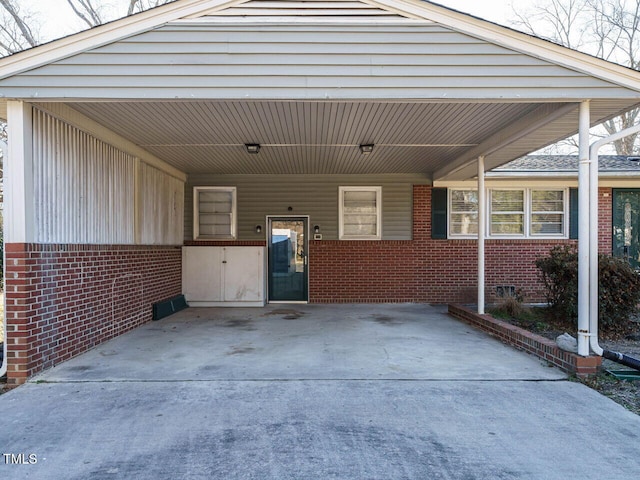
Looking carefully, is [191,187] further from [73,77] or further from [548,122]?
[548,122]

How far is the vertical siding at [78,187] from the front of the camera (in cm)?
479

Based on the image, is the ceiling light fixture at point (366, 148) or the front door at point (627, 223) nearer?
the ceiling light fixture at point (366, 148)

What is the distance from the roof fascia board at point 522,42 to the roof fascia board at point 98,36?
6.79ft

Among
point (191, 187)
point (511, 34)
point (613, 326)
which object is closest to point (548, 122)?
point (511, 34)

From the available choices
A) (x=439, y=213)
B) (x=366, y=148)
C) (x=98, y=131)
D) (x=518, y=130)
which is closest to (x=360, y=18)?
(x=518, y=130)

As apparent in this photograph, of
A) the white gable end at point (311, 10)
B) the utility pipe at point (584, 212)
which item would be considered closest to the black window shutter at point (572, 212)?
the utility pipe at point (584, 212)

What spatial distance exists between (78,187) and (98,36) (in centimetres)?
194

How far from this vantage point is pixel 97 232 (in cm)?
601

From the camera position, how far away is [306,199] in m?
9.91

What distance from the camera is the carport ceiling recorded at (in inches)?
207

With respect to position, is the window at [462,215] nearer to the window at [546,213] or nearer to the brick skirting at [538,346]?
the window at [546,213]

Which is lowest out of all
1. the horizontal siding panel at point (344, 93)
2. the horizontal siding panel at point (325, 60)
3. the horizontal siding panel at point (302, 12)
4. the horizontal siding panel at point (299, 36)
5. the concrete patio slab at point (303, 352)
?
the concrete patio slab at point (303, 352)

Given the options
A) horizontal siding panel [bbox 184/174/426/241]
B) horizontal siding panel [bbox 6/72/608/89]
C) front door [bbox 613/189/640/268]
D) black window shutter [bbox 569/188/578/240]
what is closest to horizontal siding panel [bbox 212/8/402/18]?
horizontal siding panel [bbox 6/72/608/89]

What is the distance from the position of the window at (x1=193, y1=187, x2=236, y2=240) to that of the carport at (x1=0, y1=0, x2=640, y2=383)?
258cm
